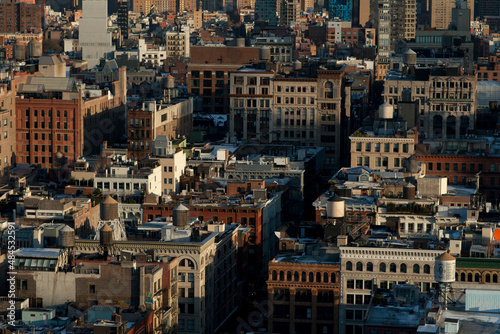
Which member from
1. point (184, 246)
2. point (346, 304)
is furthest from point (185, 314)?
point (346, 304)

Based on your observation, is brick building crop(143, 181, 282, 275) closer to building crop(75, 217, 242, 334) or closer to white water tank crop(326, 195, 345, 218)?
white water tank crop(326, 195, 345, 218)

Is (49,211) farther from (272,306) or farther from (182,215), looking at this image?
(272,306)

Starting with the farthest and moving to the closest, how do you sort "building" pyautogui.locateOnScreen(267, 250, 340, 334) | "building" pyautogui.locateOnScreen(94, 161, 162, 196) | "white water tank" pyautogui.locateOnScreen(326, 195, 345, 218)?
"building" pyautogui.locateOnScreen(94, 161, 162, 196) < "white water tank" pyautogui.locateOnScreen(326, 195, 345, 218) < "building" pyautogui.locateOnScreen(267, 250, 340, 334)

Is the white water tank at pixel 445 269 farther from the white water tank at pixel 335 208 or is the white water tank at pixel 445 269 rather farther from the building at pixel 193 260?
the white water tank at pixel 335 208

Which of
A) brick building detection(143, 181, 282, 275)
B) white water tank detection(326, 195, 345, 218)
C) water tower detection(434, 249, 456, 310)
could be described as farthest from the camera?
brick building detection(143, 181, 282, 275)

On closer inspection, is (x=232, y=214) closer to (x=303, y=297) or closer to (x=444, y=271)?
(x=303, y=297)

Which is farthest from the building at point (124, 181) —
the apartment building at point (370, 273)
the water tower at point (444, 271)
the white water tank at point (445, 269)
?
the white water tank at point (445, 269)

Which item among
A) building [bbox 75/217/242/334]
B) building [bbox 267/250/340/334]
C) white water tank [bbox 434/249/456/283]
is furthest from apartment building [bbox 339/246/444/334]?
building [bbox 75/217/242/334]

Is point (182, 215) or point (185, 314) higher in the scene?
point (182, 215)

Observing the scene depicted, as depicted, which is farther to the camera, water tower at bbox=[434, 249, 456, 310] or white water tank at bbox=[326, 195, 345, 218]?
white water tank at bbox=[326, 195, 345, 218]
